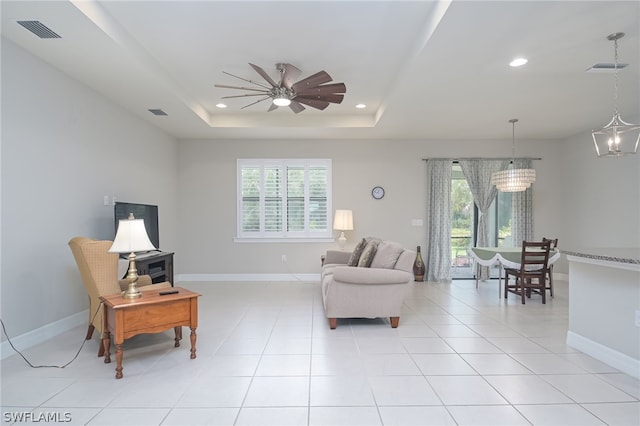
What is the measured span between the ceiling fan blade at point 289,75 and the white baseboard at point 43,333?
3.33m

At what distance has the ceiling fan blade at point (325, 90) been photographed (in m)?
3.32

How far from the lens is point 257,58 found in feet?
11.7

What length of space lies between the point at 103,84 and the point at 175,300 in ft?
8.89

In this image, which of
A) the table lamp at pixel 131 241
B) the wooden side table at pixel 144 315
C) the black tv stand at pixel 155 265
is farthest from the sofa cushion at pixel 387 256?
the black tv stand at pixel 155 265

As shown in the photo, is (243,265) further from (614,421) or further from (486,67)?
(614,421)

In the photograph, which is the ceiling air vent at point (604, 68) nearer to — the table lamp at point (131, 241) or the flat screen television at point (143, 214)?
the table lamp at point (131, 241)

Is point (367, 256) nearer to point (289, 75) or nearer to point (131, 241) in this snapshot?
point (289, 75)

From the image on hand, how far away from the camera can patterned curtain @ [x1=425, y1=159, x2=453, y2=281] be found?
632 cm

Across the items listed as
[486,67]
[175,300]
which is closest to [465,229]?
[486,67]

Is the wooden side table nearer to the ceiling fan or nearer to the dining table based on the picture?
the ceiling fan

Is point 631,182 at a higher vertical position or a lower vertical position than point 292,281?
higher

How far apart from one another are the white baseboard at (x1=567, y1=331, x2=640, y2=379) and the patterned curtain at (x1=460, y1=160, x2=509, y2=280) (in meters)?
3.30

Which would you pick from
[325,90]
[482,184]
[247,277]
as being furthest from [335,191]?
[325,90]

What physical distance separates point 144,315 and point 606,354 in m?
3.76
